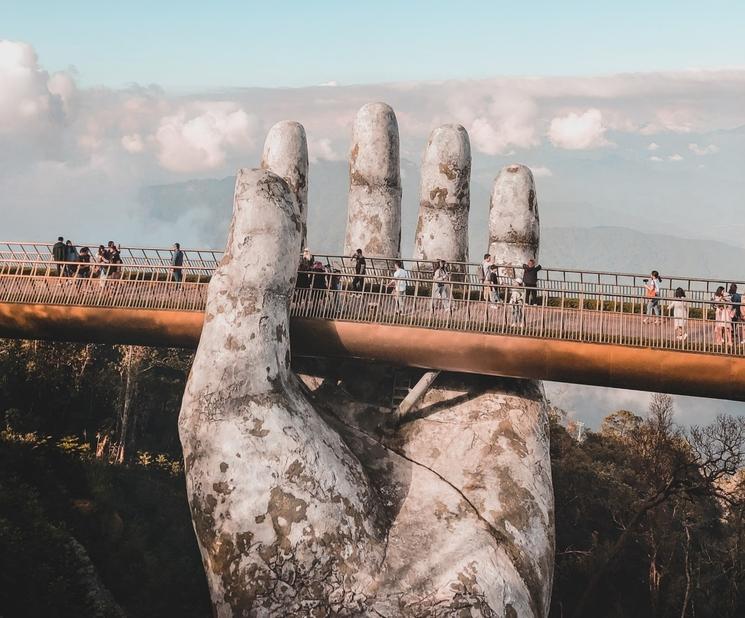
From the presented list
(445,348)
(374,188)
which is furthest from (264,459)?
(374,188)

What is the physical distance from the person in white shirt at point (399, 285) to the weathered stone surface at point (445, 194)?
3565 mm

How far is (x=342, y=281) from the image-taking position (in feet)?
72.7

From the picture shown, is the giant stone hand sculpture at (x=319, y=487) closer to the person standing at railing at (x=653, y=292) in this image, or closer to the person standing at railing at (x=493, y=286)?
the person standing at railing at (x=493, y=286)

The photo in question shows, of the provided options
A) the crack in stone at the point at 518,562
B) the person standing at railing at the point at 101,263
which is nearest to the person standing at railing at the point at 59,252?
the person standing at railing at the point at 101,263

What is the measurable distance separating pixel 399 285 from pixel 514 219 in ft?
16.2

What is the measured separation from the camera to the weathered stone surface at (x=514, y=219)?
77.6 ft

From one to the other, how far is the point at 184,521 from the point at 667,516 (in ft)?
79.3

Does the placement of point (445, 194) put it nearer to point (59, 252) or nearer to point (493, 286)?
point (493, 286)

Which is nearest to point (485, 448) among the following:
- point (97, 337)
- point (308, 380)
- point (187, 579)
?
point (308, 380)

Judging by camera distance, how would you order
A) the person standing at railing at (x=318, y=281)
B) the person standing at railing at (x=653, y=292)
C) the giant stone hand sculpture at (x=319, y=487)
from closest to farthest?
the giant stone hand sculpture at (x=319, y=487), the person standing at railing at (x=653, y=292), the person standing at railing at (x=318, y=281)

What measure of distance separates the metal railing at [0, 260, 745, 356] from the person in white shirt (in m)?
0.03

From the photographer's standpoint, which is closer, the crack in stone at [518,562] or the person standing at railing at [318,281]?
the crack in stone at [518,562]

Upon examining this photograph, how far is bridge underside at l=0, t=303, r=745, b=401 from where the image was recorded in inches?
709

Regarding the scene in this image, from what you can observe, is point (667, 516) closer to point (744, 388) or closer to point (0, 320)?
point (744, 388)
